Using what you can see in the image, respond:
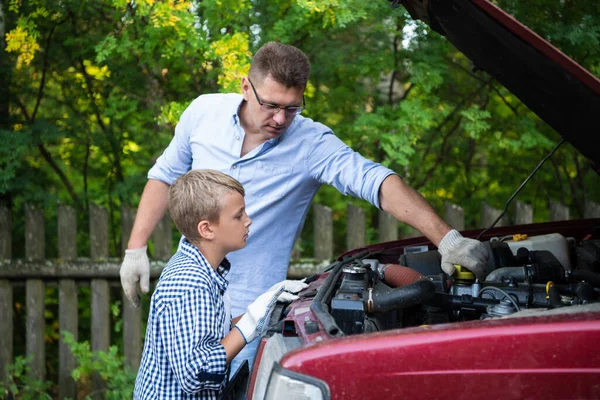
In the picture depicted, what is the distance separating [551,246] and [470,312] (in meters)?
0.93

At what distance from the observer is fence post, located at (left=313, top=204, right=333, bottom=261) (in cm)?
563

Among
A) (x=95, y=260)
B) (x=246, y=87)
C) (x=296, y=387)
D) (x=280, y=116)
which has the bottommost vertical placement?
(x=296, y=387)

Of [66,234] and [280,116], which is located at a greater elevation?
[280,116]

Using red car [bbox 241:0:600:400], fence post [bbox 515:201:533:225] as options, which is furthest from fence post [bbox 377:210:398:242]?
Result: red car [bbox 241:0:600:400]

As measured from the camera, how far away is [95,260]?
5.61m

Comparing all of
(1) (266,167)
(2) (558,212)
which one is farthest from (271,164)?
(2) (558,212)

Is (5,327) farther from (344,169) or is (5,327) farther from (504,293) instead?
(504,293)

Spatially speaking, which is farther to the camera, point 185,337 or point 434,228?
point 434,228

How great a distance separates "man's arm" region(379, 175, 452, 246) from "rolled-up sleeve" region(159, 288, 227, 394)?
108 cm

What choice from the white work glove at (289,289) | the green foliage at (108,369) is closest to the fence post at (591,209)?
the white work glove at (289,289)

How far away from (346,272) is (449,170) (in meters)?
4.23

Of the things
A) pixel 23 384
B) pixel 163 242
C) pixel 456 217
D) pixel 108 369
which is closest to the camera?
pixel 108 369

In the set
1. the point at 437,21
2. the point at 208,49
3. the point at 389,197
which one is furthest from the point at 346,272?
the point at 208,49

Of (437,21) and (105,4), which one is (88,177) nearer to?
(105,4)
